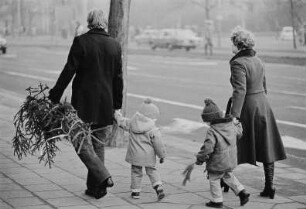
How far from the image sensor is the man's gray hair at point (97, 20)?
21.7 feet

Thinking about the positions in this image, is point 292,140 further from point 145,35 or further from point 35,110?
point 145,35

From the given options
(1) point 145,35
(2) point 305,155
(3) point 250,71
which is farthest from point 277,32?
(3) point 250,71

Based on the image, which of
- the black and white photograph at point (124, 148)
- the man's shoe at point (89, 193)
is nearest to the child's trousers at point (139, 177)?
the black and white photograph at point (124, 148)

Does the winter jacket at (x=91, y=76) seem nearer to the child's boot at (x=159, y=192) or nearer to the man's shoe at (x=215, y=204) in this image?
the child's boot at (x=159, y=192)

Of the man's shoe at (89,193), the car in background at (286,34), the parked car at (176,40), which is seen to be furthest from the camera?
the car in background at (286,34)

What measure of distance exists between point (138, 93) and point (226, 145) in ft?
39.3

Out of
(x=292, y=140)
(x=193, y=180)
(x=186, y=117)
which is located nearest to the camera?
(x=193, y=180)

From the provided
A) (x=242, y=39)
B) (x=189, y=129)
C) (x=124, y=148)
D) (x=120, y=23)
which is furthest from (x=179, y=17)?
(x=242, y=39)

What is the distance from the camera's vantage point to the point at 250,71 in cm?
680

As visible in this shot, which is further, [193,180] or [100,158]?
[193,180]

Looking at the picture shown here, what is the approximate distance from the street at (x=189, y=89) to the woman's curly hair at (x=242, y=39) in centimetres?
291

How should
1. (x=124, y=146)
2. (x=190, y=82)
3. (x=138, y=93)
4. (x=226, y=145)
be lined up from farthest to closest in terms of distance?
(x=190, y=82) → (x=138, y=93) → (x=124, y=146) → (x=226, y=145)

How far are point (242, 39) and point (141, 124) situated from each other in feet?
4.23

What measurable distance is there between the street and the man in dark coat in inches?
141
